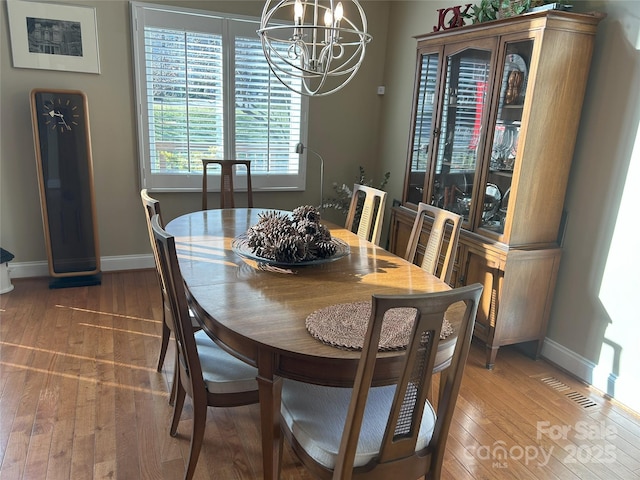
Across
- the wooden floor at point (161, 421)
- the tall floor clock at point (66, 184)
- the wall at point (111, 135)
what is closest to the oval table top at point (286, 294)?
the wooden floor at point (161, 421)

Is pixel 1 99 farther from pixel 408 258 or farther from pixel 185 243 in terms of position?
pixel 408 258

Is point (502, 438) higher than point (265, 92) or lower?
lower

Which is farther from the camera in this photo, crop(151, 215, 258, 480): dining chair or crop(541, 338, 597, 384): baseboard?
crop(541, 338, 597, 384): baseboard

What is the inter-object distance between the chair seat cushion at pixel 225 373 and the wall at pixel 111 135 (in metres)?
2.52

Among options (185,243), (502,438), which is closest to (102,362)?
(185,243)

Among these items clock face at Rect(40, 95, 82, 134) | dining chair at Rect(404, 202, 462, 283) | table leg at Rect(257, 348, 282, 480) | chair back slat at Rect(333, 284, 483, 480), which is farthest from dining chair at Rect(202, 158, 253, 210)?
chair back slat at Rect(333, 284, 483, 480)

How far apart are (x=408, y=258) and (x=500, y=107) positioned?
1.12 meters

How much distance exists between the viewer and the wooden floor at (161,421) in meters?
1.87

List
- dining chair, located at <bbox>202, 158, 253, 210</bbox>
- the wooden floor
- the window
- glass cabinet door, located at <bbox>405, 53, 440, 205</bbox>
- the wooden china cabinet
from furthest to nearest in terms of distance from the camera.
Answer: the window < dining chair, located at <bbox>202, 158, 253, 210</bbox> < glass cabinet door, located at <bbox>405, 53, 440, 205</bbox> < the wooden china cabinet < the wooden floor

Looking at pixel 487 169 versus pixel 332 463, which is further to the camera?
pixel 487 169

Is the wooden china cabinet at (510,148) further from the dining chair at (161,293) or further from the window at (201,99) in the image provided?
the dining chair at (161,293)

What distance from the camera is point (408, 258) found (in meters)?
2.29

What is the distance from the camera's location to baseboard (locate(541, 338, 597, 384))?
2600 millimetres

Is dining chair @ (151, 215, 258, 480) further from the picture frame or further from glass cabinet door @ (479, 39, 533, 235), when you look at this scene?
the picture frame
